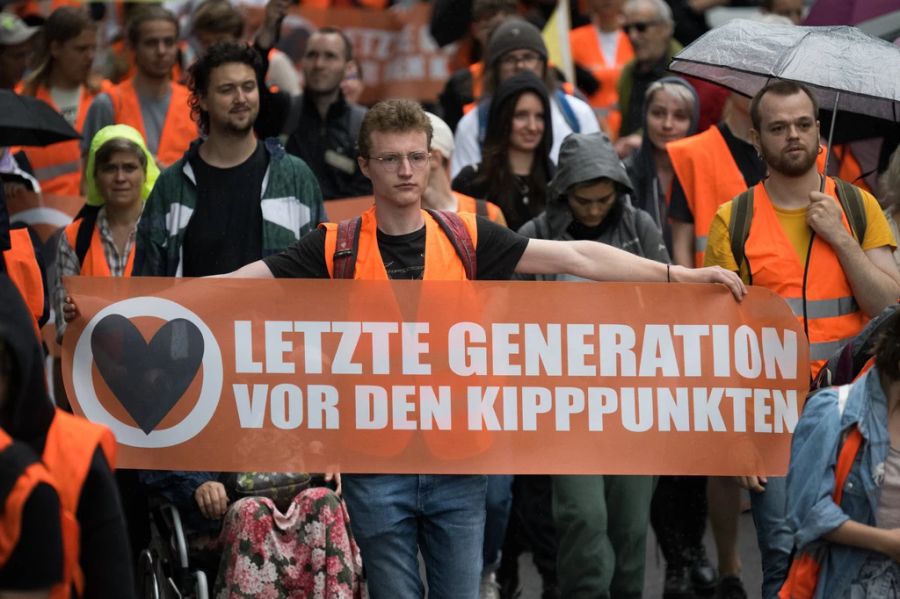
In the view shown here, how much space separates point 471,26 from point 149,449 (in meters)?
6.33

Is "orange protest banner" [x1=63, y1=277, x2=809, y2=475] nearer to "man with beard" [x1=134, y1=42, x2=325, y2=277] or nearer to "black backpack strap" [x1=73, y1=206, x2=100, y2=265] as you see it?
"man with beard" [x1=134, y1=42, x2=325, y2=277]

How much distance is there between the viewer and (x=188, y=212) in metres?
7.74

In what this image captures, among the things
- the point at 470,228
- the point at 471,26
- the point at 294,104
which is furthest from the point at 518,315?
the point at 471,26

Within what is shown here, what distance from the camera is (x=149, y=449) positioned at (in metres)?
6.89

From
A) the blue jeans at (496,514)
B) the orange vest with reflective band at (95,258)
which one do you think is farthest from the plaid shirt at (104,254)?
the blue jeans at (496,514)

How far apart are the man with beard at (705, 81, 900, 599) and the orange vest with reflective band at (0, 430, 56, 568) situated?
130 inches

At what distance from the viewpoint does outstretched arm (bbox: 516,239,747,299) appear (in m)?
6.63

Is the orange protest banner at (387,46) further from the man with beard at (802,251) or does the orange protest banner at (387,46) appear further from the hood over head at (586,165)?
the man with beard at (802,251)

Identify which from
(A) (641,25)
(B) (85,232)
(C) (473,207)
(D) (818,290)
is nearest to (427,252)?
(D) (818,290)

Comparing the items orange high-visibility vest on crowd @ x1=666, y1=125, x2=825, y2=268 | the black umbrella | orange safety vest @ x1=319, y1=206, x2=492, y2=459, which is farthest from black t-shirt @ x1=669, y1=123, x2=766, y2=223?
the black umbrella

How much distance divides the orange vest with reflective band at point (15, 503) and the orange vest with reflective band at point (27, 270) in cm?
302

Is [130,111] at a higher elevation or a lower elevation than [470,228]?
higher

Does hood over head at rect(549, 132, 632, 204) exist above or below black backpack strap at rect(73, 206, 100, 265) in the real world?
above

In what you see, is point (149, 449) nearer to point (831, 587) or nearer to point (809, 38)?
point (831, 587)
